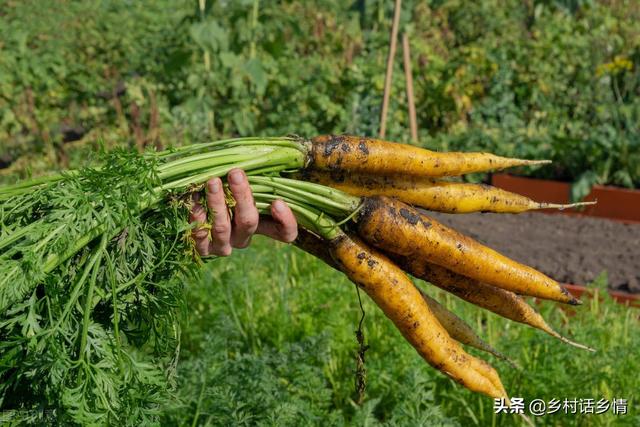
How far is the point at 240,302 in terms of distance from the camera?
3.72m

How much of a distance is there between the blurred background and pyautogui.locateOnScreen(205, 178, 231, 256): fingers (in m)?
0.62

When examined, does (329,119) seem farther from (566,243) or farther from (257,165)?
(257,165)

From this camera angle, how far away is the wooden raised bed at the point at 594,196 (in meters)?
6.00

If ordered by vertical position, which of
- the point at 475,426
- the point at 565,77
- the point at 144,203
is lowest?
the point at 475,426

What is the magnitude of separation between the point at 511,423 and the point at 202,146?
1.70 metres

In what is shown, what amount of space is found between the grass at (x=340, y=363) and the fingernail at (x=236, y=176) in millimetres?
513

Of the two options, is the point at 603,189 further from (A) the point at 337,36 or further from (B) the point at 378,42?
→ (A) the point at 337,36

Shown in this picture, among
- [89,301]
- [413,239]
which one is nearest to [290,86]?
[413,239]

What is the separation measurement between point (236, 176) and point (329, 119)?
17.3 ft

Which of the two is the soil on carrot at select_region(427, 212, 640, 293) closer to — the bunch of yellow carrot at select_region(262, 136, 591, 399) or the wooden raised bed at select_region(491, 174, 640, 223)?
the wooden raised bed at select_region(491, 174, 640, 223)

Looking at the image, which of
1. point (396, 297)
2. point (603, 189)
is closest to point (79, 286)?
point (396, 297)

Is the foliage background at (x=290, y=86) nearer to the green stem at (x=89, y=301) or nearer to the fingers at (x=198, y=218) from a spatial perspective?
the fingers at (x=198, y=218)

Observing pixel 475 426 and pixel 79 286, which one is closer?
pixel 79 286

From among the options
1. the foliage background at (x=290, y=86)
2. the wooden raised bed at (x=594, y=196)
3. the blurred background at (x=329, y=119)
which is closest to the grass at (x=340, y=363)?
the blurred background at (x=329, y=119)
